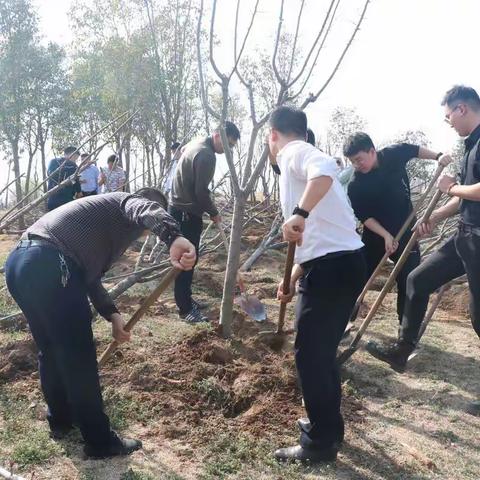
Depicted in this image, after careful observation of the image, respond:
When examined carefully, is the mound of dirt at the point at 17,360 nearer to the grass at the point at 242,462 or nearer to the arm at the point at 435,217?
the grass at the point at 242,462

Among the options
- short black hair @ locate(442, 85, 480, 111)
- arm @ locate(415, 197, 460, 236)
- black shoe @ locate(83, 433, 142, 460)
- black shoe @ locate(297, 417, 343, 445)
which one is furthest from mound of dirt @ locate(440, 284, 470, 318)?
black shoe @ locate(83, 433, 142, 460)

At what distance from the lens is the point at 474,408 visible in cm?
306

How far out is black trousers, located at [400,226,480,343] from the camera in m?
2.85

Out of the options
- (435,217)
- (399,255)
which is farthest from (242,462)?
(399,255)

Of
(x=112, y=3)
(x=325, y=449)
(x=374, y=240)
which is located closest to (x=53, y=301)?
(x=325, y=449)

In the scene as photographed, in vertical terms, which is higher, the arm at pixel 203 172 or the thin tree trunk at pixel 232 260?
the arm at pixel 203 172

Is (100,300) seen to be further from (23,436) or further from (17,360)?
(17,360)

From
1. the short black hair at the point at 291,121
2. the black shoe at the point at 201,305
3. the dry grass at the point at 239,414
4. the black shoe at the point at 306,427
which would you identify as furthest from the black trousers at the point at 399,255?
the short black hair at the point at 291,121

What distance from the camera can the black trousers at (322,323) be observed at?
2.26 metres

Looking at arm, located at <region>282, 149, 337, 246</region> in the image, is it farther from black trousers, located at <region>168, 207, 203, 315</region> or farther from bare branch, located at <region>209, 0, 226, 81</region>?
black trousers, located at <region>168, 207, 203, 315</region>

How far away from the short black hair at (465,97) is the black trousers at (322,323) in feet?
4.03

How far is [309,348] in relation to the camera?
7.55 feet

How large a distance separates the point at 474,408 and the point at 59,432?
7.73ft

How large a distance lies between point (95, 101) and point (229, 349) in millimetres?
12940
